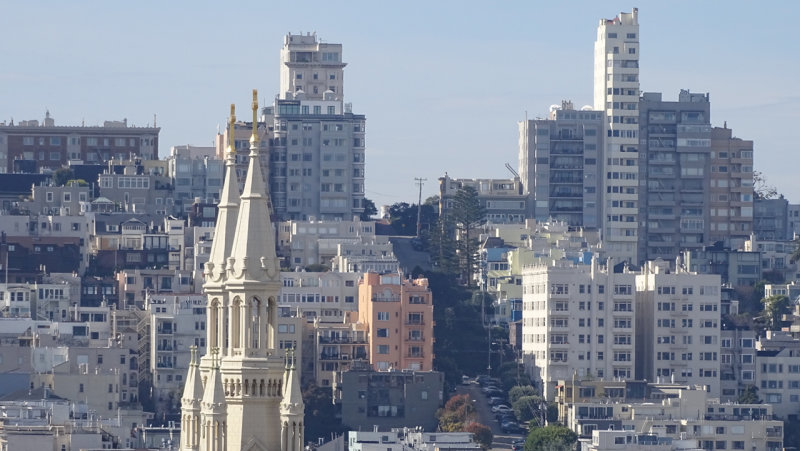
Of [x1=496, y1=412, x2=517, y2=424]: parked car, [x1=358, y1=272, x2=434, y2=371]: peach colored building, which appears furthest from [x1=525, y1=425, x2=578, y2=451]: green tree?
[x1=358, y1=272, x2=434, y2=371]: peach colored building

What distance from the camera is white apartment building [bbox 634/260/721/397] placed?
14512 centimetres

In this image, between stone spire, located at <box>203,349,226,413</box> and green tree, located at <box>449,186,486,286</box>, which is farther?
green tree, located at <box>449,186,486,286</box>

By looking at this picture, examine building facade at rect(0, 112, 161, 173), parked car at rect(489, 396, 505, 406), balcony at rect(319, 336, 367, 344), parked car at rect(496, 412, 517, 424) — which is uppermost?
building facade at rect(0, 112, 161, 173)

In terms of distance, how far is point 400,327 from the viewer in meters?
144

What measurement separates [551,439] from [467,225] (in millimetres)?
44721

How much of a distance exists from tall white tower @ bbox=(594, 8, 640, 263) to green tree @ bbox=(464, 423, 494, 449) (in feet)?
173

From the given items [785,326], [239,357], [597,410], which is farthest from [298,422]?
[785,326]

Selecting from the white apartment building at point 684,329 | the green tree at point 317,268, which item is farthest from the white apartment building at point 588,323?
the green tree at point 317,268

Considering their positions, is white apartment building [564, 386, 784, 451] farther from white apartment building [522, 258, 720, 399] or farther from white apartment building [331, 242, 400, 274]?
white apartment building [331, 242, 400, 274]

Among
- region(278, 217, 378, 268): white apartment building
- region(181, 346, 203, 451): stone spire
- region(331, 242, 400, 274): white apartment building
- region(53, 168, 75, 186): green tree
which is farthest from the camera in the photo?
region(53, 168, 75, 186): green tree

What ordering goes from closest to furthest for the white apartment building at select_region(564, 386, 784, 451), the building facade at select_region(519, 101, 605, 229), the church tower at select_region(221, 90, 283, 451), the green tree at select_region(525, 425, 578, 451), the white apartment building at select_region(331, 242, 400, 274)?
1. the church tower at select_region(221, 90, 283, 451)
2. the green tree at select_region(525, 425, 578, 451)
3. the white apartment building at select_region(564, 386, 784, 451)
4. the white apartment building at select_region(331, 242, 400, 274)
5. the building facade at select_region(519, 101, 605, 229)

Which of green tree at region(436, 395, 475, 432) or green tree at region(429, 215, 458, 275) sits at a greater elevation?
green tree at region(429, 215, 458, 275)

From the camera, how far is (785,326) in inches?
6353

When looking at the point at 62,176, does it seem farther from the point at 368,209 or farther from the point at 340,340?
the point at 340,340
